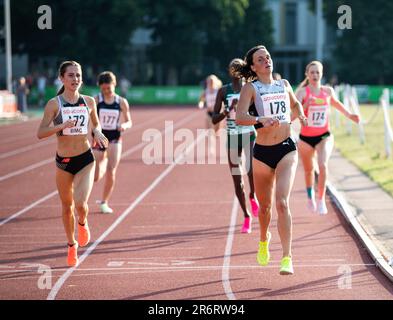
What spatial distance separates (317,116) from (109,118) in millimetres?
3082

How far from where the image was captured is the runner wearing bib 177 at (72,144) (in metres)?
9.68

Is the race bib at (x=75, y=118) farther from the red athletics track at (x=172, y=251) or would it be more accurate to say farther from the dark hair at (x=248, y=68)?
the dark hair at (x=248, y=68)

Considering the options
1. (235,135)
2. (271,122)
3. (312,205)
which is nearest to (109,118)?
(235,135)

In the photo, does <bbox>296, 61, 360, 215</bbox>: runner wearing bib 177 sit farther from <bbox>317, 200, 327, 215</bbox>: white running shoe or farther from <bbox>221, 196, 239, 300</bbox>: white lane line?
A: <bbox>221, 196, 239, 300</bbox>: white lane line

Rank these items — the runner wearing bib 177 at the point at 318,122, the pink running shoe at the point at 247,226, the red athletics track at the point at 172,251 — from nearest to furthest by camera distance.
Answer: the red athletics track at the point at 172,251, the pink running shoe at the point at 247,226, the runner wearing bib 177 at the point at 318,122

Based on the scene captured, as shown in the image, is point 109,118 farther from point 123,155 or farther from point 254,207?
point 123,155

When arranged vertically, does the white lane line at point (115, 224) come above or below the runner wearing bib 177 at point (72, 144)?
below

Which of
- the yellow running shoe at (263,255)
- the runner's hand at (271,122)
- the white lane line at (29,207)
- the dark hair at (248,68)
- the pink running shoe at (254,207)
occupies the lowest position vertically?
the white lane line at (29,207)

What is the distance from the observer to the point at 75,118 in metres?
9.70

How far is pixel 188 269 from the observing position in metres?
9.57

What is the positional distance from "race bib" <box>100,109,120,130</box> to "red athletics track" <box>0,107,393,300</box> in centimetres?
134

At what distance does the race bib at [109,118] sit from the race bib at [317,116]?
2.86 m

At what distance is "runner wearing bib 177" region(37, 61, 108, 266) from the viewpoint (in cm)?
968

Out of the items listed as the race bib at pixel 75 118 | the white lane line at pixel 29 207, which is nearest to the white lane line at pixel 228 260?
the race bib at pixel 75 118
